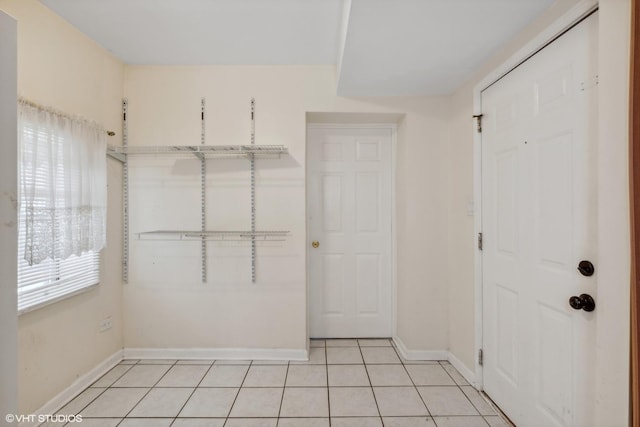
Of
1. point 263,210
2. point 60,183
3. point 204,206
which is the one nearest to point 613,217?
point 263,210

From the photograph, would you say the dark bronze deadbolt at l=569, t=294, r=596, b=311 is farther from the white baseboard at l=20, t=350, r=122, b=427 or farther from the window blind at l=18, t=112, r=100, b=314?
the white baseboard at l=20, t=350, r=122, b=427

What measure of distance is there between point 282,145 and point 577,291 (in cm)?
210

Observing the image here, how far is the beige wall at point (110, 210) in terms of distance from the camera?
1.63 meters

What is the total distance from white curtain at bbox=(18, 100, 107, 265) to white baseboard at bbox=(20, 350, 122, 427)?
0.92 metres

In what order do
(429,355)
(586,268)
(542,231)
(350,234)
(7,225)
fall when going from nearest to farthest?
(7,225)
(586,268)
(542,231)
(429,355)
(350,234)

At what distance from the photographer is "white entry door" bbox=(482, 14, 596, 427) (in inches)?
49.0

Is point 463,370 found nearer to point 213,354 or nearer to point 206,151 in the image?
point 213,354

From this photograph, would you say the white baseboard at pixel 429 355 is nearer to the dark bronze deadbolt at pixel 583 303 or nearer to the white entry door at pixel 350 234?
the white entry door at pixel 350 234

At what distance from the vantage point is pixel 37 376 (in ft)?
5.53

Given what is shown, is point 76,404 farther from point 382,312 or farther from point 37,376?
point 382,312

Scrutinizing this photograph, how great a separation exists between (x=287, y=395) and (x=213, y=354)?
0.84 metres

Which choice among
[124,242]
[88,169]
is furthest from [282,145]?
[124,242]

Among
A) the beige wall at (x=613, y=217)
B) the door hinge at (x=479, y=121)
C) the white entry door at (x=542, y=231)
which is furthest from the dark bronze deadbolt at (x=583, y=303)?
the door hinge at (x=479, y=121)

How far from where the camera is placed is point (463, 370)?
218cm
